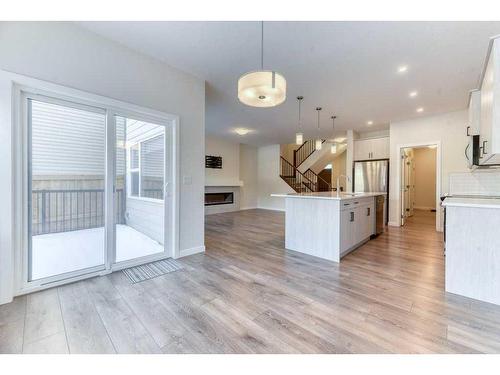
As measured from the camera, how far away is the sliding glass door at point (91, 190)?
2.26 meters

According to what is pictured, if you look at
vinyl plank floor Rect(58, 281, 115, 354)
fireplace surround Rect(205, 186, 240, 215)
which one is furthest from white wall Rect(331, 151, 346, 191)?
vinyl plank floor Rect(58, 281, 115, 354)

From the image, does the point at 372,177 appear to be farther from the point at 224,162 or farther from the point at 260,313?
the point at 260,313

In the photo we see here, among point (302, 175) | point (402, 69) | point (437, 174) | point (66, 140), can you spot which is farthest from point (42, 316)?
point (302, 175)

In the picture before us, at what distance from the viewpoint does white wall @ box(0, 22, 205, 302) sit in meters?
2.00

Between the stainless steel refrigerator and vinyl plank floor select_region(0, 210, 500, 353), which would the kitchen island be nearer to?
vinyl plank floor select_region(0, 210, 500, 353)

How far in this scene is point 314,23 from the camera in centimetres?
226

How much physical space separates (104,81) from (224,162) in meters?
5.92

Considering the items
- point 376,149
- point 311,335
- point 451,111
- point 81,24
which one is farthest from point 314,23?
point 376,149

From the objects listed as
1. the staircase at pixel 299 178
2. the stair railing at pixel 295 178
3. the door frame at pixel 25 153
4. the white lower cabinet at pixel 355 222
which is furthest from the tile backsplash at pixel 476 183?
the door frame at pixel 25 153

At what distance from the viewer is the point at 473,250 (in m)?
2.13

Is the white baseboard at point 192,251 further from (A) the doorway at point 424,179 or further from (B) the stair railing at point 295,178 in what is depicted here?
(A) the doorway at point 424,179

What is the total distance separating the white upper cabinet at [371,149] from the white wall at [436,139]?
390 millimetres

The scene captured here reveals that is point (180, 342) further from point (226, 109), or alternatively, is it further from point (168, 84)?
point (226, 109)

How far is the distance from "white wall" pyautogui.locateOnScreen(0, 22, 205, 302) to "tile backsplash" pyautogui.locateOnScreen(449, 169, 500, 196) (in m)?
5.25
